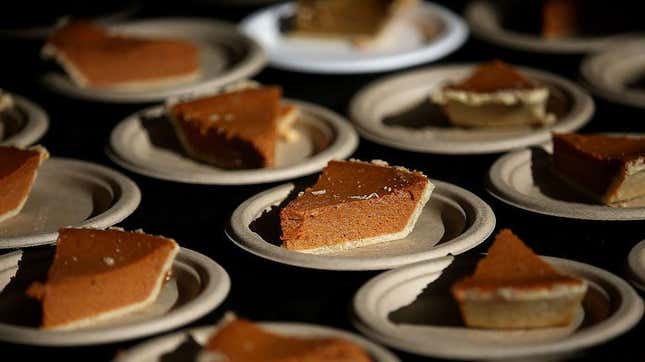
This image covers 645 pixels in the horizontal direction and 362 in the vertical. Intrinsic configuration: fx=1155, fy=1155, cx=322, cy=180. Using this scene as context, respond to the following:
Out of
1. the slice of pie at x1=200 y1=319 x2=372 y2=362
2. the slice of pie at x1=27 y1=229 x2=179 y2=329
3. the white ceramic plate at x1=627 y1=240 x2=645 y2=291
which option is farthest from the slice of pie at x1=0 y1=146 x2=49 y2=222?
the white ceramic plate at x1=627 y1=240 x2=645 y2=291

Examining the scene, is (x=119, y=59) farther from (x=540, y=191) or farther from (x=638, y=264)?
(x=638, y=264)

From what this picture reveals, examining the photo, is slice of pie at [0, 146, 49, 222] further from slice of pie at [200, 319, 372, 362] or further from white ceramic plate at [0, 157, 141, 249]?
slice of pie at [200, 319, 372, 362]

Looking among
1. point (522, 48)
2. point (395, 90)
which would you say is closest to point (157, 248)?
point (395, 90)

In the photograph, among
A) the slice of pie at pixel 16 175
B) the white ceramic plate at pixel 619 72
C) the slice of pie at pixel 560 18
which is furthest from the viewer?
the slice of pie at pixel 560 18

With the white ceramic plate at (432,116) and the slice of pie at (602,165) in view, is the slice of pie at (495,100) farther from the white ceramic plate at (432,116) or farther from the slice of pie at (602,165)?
the slice of pie at (602,165)

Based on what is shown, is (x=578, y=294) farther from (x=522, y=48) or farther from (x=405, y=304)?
(x=522, y=48)

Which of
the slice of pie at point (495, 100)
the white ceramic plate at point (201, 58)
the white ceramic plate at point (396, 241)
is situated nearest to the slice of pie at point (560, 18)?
the slice of pie at point (495, 100)

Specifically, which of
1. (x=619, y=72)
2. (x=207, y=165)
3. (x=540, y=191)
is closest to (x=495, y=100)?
(x=540, y=191)
